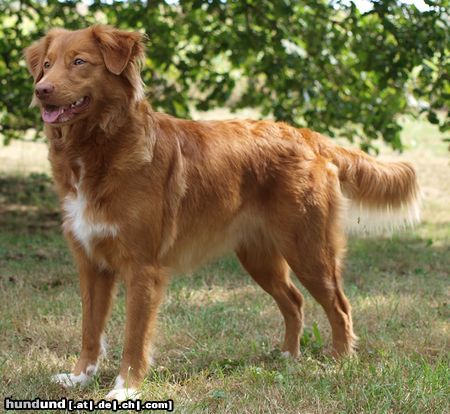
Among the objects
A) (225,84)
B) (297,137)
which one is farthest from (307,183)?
(225,84)

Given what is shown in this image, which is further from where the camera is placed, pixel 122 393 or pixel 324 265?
pixel 324 265

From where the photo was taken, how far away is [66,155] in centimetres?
409

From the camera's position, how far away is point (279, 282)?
16.5 feet

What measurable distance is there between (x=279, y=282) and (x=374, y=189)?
2.86 ft

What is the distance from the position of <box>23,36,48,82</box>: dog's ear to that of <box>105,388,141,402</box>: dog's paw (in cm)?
174

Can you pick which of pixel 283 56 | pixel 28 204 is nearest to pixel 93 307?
pixel 283 56

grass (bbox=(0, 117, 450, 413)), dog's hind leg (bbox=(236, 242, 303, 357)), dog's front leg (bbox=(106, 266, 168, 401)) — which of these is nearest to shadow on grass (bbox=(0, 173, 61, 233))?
grass (bbox=(0, 117, 450, 413))

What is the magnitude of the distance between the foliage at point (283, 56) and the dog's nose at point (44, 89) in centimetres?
402

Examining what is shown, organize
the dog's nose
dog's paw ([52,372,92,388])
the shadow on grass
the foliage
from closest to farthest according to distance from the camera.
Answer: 1. the dog's nose
2. dog's paw ([52,372,92,388])
3. the foliage
4. the shadow on grass

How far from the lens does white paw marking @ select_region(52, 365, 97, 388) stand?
13.5 ft

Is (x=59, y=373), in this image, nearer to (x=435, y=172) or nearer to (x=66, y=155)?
(x=66, y=155)

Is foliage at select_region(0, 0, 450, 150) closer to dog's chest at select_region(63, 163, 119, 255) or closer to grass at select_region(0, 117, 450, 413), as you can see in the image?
grass at select_region(0, 117, 450, 413)

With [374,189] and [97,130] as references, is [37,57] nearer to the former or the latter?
[97,130]

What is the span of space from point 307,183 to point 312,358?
1.10m
